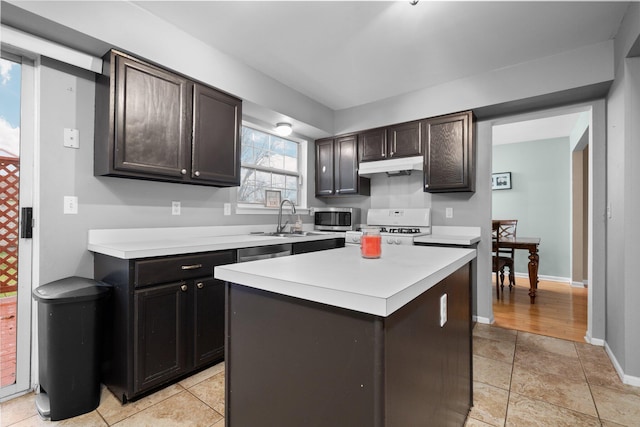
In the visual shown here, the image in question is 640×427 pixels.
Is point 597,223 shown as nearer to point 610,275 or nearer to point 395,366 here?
point 610,275

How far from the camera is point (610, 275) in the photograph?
8.01 feet

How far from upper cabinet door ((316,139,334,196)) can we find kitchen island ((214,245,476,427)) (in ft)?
9.37

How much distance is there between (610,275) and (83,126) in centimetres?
419

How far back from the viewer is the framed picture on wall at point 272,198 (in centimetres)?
340

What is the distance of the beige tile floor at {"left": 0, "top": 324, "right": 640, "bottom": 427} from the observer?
1.64 m

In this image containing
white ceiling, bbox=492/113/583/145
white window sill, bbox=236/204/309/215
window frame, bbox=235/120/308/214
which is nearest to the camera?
white window sill, bbox=236/204/309/215

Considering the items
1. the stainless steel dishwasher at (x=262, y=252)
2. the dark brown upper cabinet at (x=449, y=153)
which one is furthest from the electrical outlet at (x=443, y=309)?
the dark brown upper cabinet at (x=449, y=153)

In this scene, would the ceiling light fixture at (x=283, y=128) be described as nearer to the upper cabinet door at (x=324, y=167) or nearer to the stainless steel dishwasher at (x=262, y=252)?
the upper cabinet door at (x=324, y=167)

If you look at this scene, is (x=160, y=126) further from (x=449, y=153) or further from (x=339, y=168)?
(x=449, y=153)

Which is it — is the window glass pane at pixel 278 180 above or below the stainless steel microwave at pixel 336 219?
above

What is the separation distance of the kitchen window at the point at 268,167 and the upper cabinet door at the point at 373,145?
2.76 feet

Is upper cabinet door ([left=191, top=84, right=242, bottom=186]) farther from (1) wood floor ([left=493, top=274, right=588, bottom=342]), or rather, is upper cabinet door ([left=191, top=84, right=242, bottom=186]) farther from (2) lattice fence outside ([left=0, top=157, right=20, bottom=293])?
(1) wood floor ([left=493, top=274, right=588, bottom=342])

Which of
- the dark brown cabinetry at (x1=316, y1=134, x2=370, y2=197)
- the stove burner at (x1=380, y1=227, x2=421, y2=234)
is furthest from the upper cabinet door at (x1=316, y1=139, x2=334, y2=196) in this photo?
the stove burner at (x1=380, y1=227, x2=421, y2=234)

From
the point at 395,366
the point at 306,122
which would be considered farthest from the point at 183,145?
the point at 395,366
